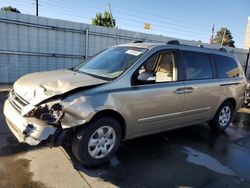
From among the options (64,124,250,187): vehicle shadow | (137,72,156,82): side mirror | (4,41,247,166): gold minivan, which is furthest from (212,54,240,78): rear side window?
(137,72,156,82): side mirror

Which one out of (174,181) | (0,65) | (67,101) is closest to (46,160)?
(67,101)

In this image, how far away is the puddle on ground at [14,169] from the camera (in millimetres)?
3095

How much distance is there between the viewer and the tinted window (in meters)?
4.77

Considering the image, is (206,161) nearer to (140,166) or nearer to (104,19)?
(140,166)

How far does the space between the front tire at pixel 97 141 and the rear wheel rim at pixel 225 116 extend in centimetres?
300

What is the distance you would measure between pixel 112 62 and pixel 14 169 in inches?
86.5

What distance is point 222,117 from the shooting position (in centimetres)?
582

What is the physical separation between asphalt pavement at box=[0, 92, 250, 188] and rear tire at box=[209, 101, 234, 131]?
69 cm

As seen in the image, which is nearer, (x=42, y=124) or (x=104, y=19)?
(x=42, y=124)

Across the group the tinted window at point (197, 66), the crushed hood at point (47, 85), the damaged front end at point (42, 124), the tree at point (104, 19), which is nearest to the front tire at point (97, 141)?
the damaged front end at point (42, 124)

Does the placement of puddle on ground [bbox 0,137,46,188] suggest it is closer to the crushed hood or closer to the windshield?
the crushed hood

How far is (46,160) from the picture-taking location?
3.74m

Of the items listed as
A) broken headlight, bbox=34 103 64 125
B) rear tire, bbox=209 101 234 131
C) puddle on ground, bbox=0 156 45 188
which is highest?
broken headlight, bbox=34 103 64 125

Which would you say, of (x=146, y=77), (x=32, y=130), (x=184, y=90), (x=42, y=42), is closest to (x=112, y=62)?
(x=146, y=77)
